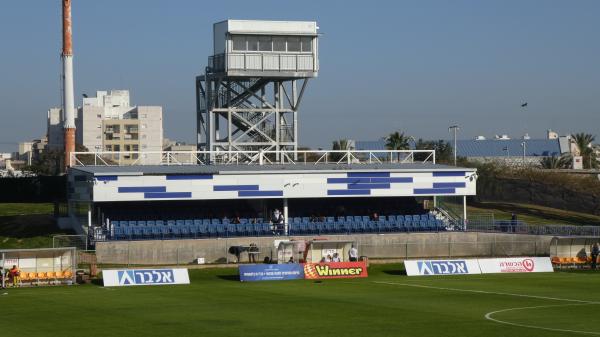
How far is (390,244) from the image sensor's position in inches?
2977

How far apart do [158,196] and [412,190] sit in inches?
716

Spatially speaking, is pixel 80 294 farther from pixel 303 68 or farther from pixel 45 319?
pixel 303 68

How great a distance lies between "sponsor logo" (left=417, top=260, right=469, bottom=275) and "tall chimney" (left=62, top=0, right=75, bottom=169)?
3725 cm

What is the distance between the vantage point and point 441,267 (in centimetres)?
6112

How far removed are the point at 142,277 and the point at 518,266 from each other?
21052mm

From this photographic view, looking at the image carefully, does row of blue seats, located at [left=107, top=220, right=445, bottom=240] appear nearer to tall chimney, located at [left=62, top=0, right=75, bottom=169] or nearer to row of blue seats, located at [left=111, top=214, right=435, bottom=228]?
row of blue seats, located at [left=111, top=214, right=435, bottom=228]

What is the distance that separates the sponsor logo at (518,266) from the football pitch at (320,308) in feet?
9.38

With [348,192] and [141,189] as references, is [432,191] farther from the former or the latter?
[141,189]

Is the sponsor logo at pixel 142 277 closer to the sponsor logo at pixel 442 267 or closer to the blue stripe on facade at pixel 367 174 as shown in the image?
the sponsor logo at pixel 442 267

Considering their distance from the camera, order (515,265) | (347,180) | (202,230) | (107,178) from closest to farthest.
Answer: (515,265) < (107,178) < (202,230) < (347,180)

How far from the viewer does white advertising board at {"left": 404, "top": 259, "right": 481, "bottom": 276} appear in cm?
6088

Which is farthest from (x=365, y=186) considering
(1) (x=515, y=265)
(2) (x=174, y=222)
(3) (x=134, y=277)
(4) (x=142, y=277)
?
(3) (x=134, y=277)

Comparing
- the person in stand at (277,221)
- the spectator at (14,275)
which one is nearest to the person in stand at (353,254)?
the person in stand at (277,221)

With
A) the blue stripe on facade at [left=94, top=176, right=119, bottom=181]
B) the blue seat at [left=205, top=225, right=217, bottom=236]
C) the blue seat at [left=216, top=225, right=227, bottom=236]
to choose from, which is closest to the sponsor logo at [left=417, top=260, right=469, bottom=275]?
the blue seat at [left=216, top=225, right=227, bottom=236]
